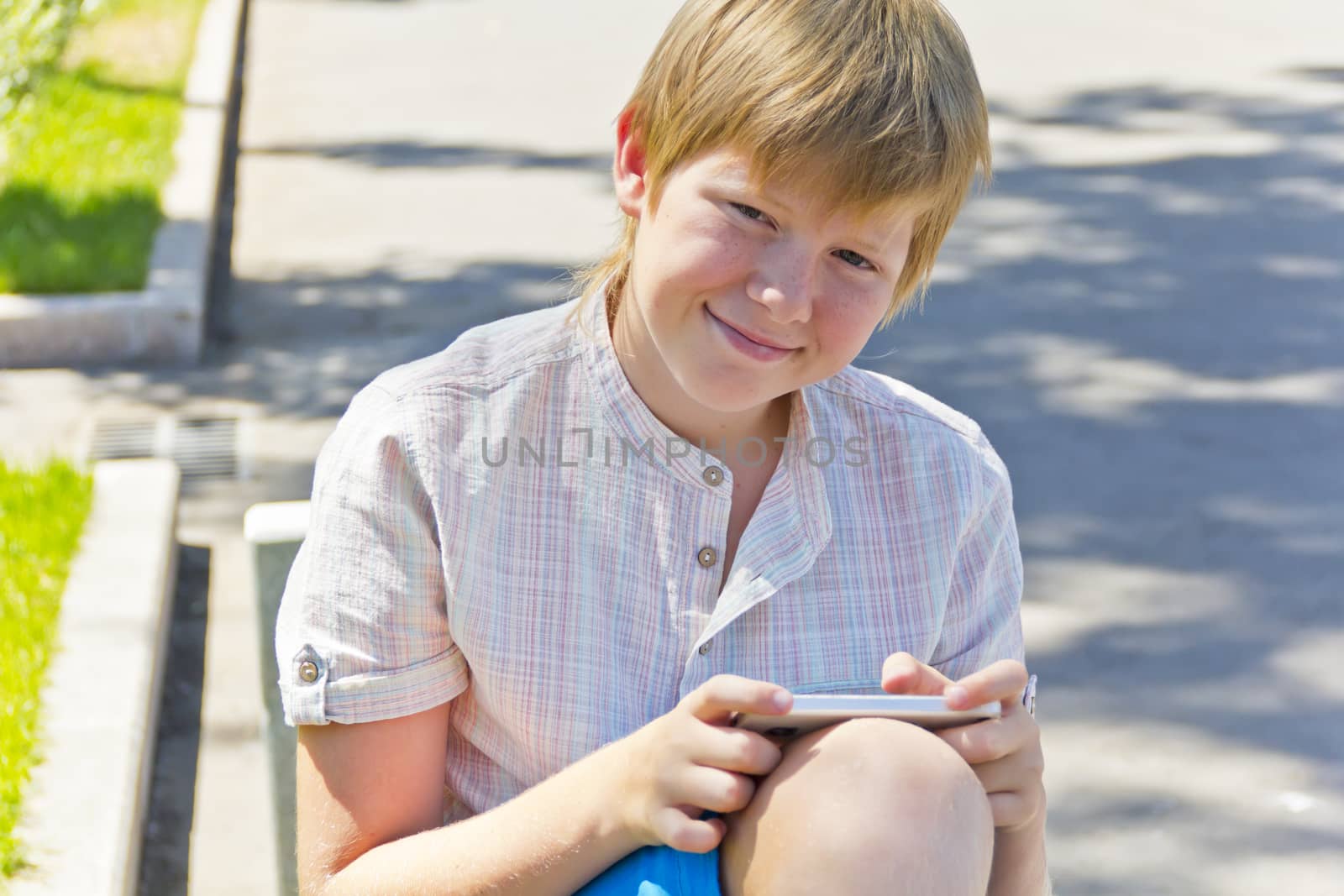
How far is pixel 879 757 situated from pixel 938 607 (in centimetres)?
37

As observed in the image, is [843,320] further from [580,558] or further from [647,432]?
[580,558]

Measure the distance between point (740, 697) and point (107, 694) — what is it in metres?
1.88

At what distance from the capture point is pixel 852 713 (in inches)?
59.3

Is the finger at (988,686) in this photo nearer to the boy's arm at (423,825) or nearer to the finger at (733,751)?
the finger at (733,751)

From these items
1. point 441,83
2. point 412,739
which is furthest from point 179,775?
point 441,83

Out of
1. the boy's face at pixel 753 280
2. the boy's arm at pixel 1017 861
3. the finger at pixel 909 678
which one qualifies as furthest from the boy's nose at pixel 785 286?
the boy's arm at pixel 1017 861

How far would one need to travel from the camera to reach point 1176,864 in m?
2.94

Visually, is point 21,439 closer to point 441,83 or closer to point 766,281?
point 766,281

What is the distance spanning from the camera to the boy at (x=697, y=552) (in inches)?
59.0

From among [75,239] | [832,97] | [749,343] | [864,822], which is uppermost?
[832,97]

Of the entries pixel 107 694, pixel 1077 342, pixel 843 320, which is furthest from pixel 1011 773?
pixel 1077 342

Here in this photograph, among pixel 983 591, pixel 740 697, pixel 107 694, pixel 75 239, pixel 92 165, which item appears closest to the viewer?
pixel 740 697

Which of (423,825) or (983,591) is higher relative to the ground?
(983,591)

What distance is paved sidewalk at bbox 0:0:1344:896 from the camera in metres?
3.20
